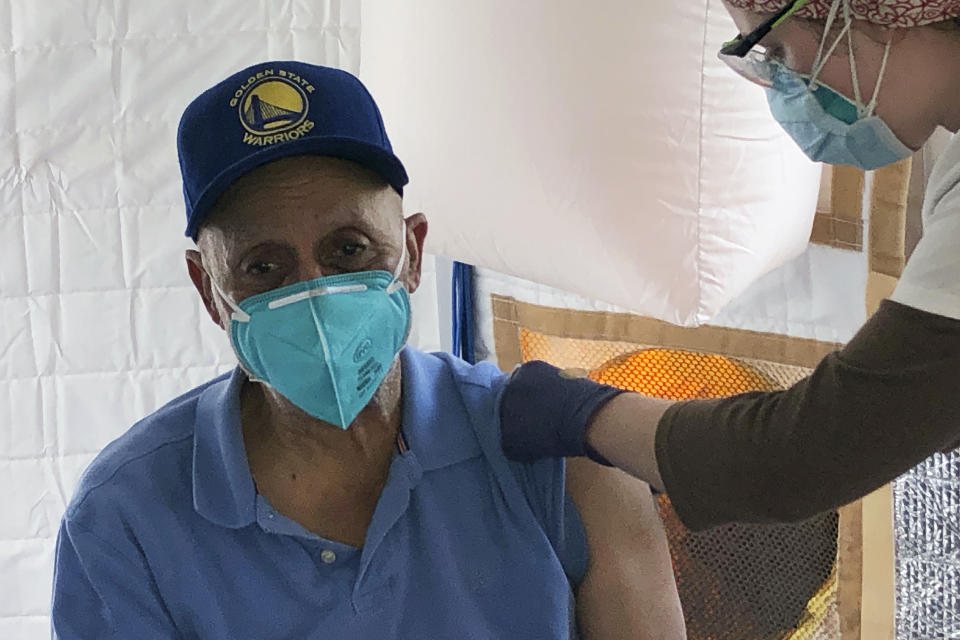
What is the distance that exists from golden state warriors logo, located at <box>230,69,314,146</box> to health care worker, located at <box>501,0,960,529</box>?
0.47m

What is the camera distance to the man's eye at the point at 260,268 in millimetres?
1301

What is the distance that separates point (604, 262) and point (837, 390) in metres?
0.64

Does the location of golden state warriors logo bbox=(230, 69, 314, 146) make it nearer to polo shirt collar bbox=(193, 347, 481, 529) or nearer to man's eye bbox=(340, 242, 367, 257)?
man's eye bbox=(340, 242, 367, 257)

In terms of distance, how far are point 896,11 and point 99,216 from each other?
1.77m

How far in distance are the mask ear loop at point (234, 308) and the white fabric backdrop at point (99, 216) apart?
93cm

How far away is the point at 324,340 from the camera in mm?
1236

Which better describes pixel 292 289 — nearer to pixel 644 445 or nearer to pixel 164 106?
pixel 644 445

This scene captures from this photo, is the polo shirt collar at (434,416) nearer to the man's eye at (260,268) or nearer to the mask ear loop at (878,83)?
the man's eye at (260,268)

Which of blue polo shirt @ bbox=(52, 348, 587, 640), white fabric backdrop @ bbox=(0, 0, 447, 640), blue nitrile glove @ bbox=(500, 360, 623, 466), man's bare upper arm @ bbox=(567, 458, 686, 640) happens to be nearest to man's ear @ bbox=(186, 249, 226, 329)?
blue polo shirt @ bbox=(52, 348, 587, 640)

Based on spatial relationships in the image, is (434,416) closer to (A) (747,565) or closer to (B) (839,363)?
(B) (839,363)

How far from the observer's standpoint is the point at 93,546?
128 cm

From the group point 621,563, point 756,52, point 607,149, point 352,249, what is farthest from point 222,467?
point 756,52

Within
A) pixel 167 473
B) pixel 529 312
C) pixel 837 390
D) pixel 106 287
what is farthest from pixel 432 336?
pixel 837 390

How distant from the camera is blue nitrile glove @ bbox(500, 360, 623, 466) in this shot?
4.00 ft
